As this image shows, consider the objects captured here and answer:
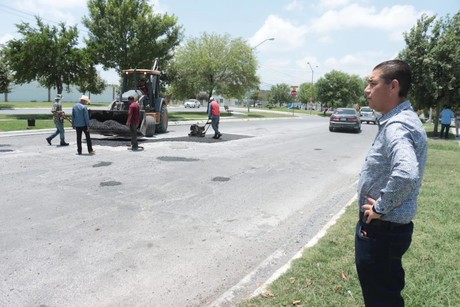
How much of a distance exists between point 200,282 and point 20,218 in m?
3.22

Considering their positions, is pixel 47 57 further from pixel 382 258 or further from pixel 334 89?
pixel 334 89

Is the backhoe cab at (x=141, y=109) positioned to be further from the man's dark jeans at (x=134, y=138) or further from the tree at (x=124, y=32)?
the tree at (x=124, y=32)

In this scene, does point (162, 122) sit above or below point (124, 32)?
below

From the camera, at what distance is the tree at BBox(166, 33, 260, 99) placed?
42188 millimetres

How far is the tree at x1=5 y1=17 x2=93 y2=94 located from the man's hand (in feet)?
87.5

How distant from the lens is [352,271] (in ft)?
13.0

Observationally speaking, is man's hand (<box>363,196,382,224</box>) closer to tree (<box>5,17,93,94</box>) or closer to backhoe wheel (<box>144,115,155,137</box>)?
backhoe wheel (<box>144,115,155,137</box>)

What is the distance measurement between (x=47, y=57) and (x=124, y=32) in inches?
229

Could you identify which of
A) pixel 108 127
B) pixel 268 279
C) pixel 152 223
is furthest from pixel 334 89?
pixel 268 279

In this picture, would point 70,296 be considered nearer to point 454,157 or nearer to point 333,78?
point 454,157

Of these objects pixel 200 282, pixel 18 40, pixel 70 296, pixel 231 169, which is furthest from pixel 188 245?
pixel 18 40

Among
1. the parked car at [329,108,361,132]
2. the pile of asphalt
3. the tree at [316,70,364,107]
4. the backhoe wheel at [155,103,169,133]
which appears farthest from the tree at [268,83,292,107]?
the pile of asphalt

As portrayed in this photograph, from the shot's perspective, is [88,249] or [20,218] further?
[20,218]

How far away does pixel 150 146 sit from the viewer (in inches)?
529
